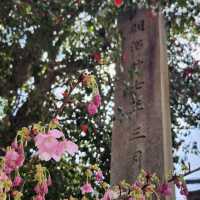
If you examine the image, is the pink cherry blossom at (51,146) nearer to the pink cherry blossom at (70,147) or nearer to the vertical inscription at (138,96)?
the pink cherry blossom at (70,147)

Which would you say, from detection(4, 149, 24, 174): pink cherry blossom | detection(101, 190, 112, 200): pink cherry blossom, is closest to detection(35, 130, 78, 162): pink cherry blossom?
detection(4, 149, 24, 174): pink cherry blossom

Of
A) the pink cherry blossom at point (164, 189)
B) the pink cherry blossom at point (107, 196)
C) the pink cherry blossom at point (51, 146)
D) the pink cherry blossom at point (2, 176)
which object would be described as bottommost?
the pink cherry blossom at point (2, 176)

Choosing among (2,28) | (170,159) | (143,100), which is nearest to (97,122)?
(2,28)

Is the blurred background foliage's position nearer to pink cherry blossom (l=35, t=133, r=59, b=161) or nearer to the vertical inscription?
the vertical inscription

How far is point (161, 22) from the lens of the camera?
5.39 metres

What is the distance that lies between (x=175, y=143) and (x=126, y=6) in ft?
11.4

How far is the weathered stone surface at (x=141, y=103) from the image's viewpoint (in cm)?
420

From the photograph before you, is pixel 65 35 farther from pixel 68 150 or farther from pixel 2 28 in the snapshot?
pixel 68 150

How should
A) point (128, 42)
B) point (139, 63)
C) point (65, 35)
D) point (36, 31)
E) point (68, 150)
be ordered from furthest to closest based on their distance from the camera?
1. point (65, 35)
2. point (36, 31)
3. point (128, 42)
4. point (139, 63)
5. point (68, 150)

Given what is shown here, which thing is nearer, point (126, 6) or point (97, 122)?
point (126, 6)

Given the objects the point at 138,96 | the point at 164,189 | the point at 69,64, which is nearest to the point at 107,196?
the point at 164,189

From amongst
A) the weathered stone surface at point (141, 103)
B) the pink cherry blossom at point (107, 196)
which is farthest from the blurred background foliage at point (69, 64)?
the pink cherry blossom at point (107, 196)

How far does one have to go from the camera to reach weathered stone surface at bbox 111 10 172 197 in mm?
4199

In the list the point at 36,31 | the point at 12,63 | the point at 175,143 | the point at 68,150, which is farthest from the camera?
the point at 175,143
